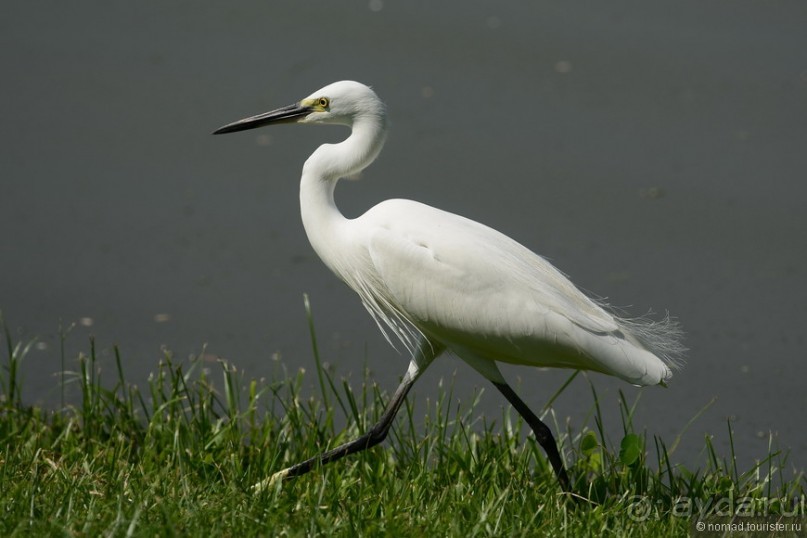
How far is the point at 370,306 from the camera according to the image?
4.00 metres

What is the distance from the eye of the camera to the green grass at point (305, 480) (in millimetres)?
2744

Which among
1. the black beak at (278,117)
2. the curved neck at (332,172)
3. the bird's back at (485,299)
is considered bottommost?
the bird's back at (485,299)

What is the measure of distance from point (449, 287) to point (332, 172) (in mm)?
553

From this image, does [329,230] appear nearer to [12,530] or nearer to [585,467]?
[585,467]

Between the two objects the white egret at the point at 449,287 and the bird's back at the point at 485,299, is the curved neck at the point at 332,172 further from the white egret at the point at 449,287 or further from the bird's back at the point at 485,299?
the bird's back at the point at 485,299

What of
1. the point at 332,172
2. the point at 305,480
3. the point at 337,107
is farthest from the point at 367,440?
the point at 337,107

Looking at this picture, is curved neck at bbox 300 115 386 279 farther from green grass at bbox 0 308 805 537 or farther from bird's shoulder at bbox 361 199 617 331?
green grass at bbox 0 308 805 537

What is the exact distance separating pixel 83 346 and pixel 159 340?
321 millimetres

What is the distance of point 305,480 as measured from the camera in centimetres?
342

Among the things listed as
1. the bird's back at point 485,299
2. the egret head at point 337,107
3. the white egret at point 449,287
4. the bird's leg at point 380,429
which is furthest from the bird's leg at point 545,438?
the egret head at point 337,107

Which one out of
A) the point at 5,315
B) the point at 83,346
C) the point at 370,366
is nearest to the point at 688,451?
the point at 370,366

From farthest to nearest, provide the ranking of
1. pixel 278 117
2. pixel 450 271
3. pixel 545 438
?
pixel 278 117, pixel 545 438, pixel 450 271

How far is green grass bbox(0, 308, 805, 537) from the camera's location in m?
2.74

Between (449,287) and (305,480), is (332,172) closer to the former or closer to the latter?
(449,287)
